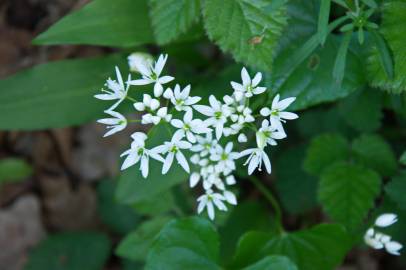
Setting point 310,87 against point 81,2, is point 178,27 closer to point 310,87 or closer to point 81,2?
point 310,87

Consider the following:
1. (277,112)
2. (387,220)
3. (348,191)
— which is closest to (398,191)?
(387,220)

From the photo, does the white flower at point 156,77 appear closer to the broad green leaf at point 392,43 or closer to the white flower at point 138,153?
the white flower at point 138,153

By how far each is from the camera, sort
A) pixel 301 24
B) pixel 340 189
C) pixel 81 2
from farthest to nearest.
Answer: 1. pixel 81 2
2. pixel 340 189
3. pixel 301 24

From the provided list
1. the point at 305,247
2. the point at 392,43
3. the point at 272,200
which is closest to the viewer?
the point at 392,43

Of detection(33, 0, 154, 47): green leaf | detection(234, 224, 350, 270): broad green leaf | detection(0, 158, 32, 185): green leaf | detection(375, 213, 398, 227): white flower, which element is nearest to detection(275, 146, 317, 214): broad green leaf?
detection(234, 224, 350, 270): broad green leaf

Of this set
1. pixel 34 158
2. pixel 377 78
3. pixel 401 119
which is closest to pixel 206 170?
pixel 377 78

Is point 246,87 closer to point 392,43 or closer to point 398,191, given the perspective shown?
point 392,43
